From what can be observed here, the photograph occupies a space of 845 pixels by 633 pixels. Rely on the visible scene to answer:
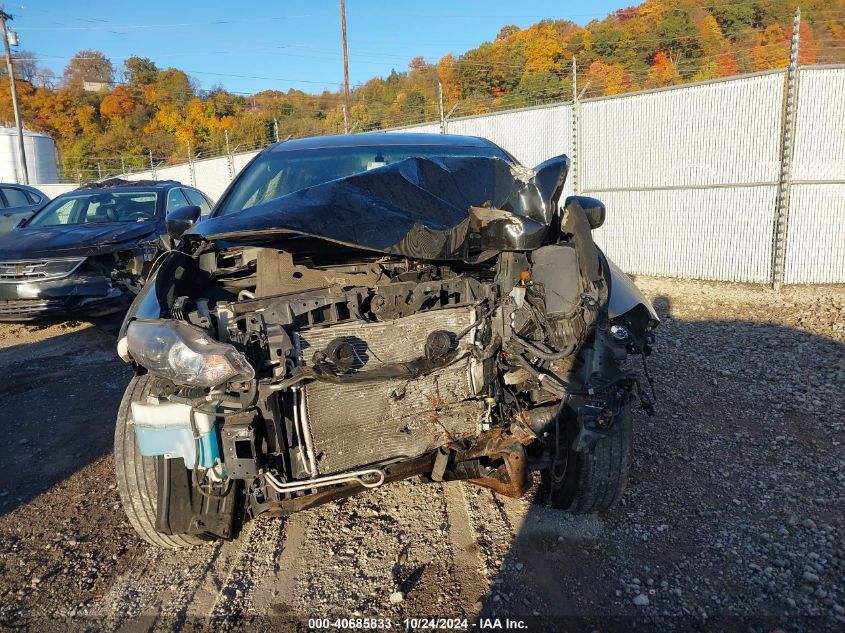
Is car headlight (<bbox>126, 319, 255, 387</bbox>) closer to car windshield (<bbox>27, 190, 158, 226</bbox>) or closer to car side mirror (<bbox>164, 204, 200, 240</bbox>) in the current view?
car side mirror (<bbox>164, 204, 200, 240</bbox>)

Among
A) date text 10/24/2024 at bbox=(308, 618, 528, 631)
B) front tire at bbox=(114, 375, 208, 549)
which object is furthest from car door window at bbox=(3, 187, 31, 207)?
date text 10/24/2024 at bbox=(308, 618, 528, 631)

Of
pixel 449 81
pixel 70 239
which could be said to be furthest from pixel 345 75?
pixel 70 239

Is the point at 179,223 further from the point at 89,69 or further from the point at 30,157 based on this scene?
the point at 89,69

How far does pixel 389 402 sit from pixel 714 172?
742cm

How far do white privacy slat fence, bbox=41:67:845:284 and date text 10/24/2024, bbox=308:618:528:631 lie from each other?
23.2ft

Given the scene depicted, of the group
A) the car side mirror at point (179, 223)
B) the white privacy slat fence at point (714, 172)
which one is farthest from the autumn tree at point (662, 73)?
the car side mirror at point (179, 223)

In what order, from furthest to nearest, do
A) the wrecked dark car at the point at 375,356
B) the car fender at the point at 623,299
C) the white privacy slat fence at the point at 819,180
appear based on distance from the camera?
the white privacy slat fence at the point at 819,180 < the car fender at the point at 623,299 < the wrecked dark car at the point at 375,356

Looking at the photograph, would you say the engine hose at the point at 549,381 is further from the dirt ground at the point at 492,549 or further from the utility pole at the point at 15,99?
the utility pole at the point at 15,99

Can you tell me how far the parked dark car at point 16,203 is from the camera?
405 inches

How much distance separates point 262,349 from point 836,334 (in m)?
5.65

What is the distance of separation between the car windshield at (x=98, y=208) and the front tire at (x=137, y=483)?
515 centimetres

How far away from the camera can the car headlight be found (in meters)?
2.17

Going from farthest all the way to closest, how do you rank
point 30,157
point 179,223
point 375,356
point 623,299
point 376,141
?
1. point 30,157
2. point 376,141
3. point 179,223
4. point 623,299
5. point 375,356

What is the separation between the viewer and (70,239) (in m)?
6.44
